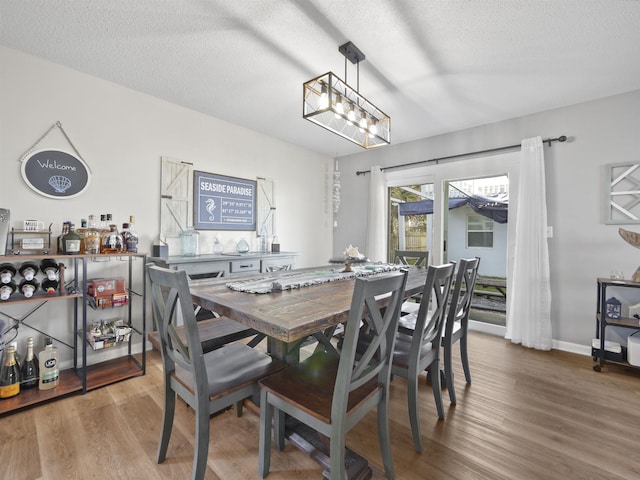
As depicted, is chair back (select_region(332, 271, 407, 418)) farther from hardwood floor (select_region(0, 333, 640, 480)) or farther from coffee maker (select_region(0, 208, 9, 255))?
coffee maker (select_region(0, 208, 9, 255))

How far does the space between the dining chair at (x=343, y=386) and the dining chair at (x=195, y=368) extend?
5.4 inches

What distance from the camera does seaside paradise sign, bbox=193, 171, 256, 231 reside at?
3264mm

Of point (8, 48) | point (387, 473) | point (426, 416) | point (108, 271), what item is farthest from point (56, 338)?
point (426, 416)

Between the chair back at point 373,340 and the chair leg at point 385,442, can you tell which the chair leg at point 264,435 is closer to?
the chair back at point 373,340

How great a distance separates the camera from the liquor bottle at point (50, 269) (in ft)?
6.90

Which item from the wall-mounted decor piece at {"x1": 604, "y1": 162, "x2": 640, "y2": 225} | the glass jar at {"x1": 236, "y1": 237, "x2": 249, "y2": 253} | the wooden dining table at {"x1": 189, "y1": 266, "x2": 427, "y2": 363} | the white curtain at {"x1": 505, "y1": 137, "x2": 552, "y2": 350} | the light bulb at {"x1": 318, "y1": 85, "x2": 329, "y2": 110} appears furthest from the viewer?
the glass jar at {"x1": 236, "y1": 237, "x2": 249, "y2": 253}

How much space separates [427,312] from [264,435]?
3.28 ft

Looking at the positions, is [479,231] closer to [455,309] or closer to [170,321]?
[455,309]

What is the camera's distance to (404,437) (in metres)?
1.68

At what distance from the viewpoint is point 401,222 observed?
4.73 meters

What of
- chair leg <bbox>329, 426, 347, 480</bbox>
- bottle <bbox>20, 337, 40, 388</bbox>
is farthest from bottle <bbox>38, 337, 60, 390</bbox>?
chair leg <bbox>329, 426, 347, 480</bbox>

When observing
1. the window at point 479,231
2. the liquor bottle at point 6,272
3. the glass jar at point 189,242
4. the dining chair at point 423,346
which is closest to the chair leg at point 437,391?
the dining chair at point 423,346

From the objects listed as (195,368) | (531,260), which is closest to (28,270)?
(195,368)

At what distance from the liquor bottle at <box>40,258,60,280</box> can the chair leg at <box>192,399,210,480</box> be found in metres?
1.78
